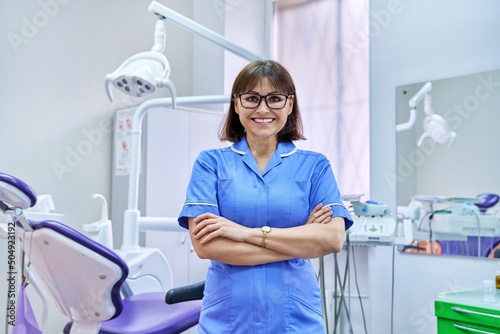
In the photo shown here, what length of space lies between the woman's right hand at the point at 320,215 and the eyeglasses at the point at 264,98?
0.30 metres

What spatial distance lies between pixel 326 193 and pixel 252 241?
0.27 meters

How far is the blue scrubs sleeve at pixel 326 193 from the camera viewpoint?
1450 millimetres

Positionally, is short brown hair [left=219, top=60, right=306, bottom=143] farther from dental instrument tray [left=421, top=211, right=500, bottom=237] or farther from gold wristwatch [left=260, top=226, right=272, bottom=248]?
dental instrument tray [left=421, top=211, right=500, bottom=237]

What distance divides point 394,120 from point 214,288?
80.3 inches

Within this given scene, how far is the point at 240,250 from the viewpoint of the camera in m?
1.35

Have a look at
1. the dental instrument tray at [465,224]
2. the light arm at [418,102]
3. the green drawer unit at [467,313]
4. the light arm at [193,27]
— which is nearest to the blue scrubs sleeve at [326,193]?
the green drawer unit at [467,313]

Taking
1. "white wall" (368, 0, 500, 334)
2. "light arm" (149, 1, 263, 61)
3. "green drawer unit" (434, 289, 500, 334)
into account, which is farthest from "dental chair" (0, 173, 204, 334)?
"white wall" (368, 0, 500, 334)

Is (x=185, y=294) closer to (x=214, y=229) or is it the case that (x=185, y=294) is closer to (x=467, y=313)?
(x=214, y=229)

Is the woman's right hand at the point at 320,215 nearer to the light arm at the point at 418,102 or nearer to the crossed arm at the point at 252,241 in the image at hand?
the crossed arm at the point at 252,241

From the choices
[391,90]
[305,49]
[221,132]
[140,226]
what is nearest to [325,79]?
[305,49]

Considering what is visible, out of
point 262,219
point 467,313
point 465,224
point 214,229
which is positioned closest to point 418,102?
point 465,224

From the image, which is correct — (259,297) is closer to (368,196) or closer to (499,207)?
(499,207)

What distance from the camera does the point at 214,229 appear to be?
4.46 ft

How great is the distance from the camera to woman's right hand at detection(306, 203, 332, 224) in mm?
1417
